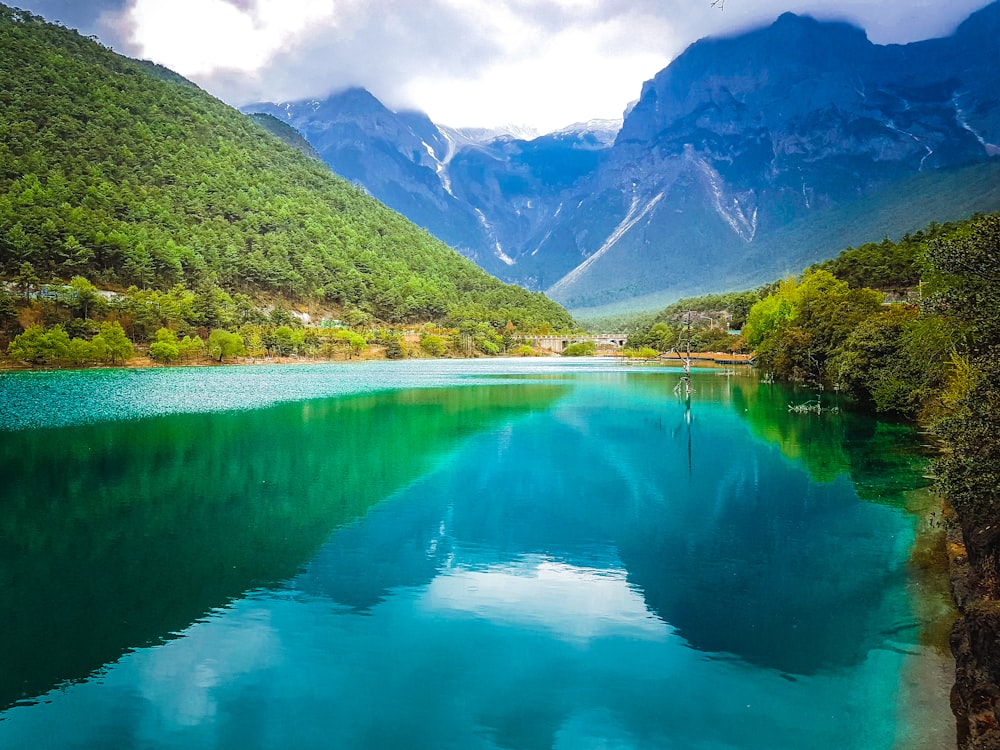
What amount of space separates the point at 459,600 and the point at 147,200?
154 m

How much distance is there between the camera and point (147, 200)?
14550cm

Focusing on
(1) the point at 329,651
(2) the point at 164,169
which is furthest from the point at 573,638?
(2) the point at 164,169

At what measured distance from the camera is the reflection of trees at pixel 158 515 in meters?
12.4

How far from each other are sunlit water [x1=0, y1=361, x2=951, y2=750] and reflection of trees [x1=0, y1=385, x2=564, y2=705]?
0.31 ft

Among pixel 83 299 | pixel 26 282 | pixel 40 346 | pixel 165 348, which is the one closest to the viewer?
pixel 40 346

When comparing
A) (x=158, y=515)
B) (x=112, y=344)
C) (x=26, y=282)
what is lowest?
(x=158, y=515)

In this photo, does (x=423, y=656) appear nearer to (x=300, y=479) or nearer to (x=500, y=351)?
(x=300, y=479)

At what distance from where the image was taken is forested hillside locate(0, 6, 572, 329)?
394 feet

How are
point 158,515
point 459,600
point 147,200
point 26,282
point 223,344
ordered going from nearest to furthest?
point 459,600 < point 158,515 < point 26,282 < point 223,344 < point 147,200

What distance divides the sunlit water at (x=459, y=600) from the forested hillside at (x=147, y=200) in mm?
101808

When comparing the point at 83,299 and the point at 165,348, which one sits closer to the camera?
the point at 83,299

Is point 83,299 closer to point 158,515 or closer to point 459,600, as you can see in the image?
point 158,515

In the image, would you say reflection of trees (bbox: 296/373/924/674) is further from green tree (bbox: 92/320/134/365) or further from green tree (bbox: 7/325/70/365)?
green tree (bbox: 92/320/134/365)

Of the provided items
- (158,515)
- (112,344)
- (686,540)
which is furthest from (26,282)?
(686,540)
